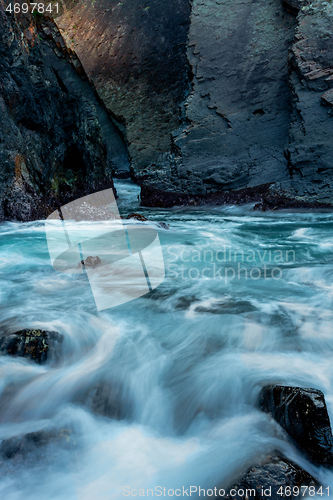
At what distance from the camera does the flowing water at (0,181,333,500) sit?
1.14 meters

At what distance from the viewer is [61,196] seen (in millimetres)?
6383

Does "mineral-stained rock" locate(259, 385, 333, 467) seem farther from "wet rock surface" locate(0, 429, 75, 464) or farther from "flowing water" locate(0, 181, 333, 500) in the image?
"wet rock surface" locate(0, 429, 75, 464)

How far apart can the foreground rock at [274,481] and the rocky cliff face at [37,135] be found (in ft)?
16.5

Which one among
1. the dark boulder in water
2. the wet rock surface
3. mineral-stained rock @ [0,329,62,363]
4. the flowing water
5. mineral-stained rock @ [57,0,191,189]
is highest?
mineral-stained rock @ [57,0,191,189]

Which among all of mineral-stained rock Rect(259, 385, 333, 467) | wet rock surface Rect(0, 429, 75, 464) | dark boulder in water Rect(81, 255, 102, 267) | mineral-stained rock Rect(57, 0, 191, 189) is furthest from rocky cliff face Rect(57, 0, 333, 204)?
wet rock surface Rect(0, 429, 75, 464)

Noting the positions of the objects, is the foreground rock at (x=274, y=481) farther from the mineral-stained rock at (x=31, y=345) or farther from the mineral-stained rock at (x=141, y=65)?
the mineral-stained rock at (x=141, y=65)

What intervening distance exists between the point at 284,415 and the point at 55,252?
3.62m

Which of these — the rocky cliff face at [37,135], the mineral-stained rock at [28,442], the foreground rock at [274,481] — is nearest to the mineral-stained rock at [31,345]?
the mineral-stained rock at [28,442]

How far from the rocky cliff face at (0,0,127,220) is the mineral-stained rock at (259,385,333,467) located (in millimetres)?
4951

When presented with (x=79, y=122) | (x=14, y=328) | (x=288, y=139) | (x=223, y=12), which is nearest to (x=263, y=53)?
(x=223, y=12)

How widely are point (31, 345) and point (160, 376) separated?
689mm

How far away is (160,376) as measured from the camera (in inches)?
67.1

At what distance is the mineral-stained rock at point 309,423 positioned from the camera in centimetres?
110

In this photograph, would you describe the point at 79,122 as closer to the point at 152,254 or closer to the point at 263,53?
the point at 152,254
